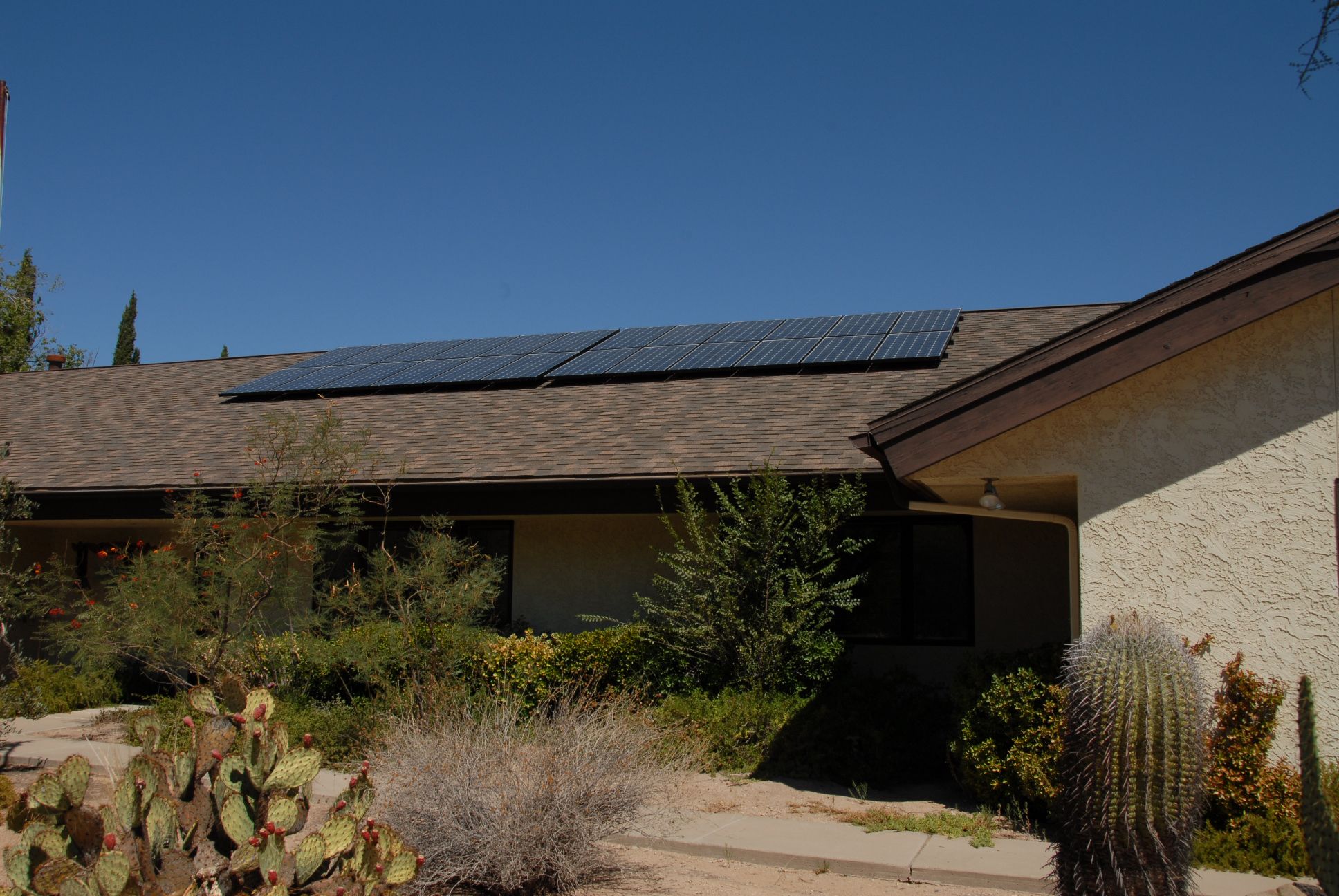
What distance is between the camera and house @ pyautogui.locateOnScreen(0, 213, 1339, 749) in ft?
24.2

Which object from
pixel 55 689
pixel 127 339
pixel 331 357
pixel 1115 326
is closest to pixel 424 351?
pixel 331 357

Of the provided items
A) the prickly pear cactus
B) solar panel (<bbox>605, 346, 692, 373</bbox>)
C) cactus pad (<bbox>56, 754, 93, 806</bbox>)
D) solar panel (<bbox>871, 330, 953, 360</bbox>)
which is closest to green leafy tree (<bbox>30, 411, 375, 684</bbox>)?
solar panel (<bbox>605, 346, 692, 373</bbox>)

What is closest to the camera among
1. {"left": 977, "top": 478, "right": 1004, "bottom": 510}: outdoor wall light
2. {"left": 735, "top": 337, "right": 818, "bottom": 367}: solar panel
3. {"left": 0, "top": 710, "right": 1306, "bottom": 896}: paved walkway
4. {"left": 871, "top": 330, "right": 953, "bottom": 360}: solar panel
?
{"left": 0, "top": 710, "right": 1306, "bottom": 896}: paved walkway

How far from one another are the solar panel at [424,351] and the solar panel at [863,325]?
21.9 ft

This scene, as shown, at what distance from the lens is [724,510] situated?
36.4 feet

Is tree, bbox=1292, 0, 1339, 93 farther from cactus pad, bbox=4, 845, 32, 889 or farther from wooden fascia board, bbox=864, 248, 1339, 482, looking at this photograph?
cactus pad, bbox=4, 845, 32, 889

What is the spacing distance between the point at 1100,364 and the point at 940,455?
1.21 metres

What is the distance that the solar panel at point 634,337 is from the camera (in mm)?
17922

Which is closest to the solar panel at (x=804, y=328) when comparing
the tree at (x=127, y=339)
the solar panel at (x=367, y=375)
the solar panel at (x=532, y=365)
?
the solar panel at (x=532, y=365)

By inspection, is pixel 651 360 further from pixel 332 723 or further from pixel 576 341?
pixel 332 723

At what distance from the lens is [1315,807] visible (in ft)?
11.8

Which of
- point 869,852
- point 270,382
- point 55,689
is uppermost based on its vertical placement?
point 270,382

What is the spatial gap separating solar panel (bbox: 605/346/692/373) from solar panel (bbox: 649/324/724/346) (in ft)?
1.00

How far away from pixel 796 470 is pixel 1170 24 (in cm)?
533
